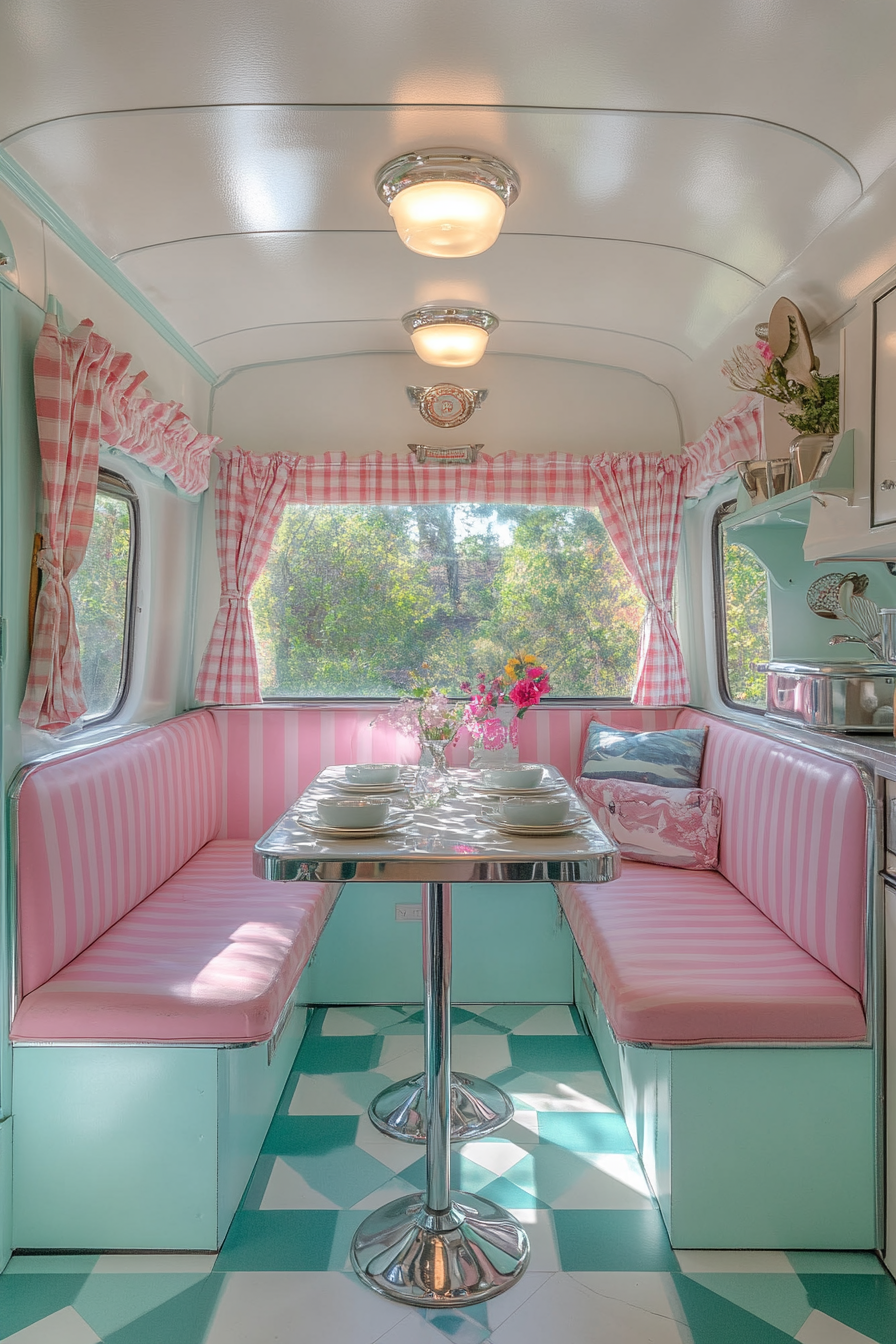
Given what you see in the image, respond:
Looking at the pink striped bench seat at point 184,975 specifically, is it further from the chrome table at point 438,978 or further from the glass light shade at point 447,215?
the glass light shade at point 447,215

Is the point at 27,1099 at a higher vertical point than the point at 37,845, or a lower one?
lower

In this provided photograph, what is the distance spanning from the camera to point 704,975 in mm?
2496

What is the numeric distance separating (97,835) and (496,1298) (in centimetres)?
163

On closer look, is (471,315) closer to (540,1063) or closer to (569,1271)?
(540,1063)

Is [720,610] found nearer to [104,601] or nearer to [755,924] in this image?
[755,924]

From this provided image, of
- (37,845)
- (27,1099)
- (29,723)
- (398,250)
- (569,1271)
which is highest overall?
(398,250)

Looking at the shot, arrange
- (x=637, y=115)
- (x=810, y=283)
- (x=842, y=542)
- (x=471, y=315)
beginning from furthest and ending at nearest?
(x=471, y=315) < (x=810, y=283) < (x=842, y=542) < (x=637, y=115)

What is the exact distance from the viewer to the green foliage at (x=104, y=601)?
11.0 ft

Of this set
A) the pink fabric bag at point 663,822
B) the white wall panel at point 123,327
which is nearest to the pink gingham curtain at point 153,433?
the white wall panel at point 123,327

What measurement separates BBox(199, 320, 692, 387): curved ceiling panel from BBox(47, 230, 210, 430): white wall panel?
Result: 17 centimetres

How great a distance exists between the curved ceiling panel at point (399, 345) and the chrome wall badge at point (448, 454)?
34 cm

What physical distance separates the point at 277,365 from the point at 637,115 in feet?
8.22

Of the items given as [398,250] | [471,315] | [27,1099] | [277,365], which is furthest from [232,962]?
[277,365]

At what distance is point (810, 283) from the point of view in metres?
2.84
